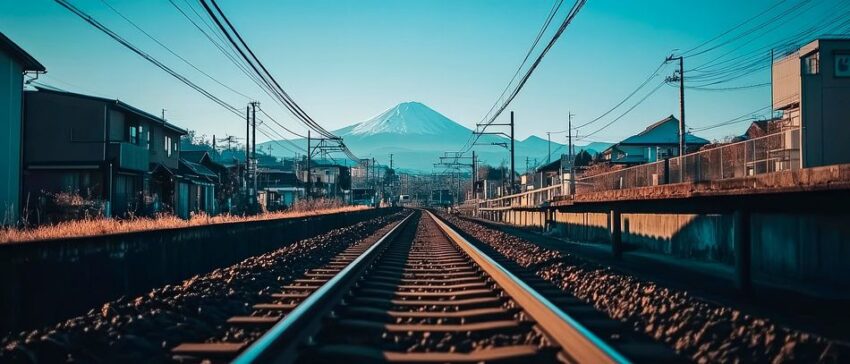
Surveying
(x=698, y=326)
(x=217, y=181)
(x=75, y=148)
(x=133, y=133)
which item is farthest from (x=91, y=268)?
(x=217, y=181)

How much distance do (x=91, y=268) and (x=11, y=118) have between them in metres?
23.3

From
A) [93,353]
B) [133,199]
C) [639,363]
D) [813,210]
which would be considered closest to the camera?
[639,363]

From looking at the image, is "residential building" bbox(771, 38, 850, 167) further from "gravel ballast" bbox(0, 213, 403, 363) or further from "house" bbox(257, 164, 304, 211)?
"house" bbox(257, 164, 304, 211)

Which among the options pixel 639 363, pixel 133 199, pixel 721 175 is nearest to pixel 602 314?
pixel 639 363

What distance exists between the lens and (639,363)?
4871 millimetres

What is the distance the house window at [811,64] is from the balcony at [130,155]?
33256 mm

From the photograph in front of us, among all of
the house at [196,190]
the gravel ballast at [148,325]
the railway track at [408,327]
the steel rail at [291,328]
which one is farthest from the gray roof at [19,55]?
the steel rail at [291,328]

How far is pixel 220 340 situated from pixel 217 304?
6.66 ft

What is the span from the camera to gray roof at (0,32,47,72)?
2537 centimetres

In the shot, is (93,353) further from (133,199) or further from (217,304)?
(133,199)

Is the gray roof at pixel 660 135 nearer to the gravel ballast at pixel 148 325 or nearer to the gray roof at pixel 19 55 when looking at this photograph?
the gray roof at pixel 19 55

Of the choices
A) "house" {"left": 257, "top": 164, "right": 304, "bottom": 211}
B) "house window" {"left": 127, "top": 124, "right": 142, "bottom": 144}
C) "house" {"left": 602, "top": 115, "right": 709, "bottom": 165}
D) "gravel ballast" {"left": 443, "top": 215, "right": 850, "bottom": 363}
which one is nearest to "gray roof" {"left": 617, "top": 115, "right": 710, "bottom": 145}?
"house" {"left": 602, "top": 115, "right": 709, "bottom": 165}

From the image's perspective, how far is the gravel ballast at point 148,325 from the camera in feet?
17.3

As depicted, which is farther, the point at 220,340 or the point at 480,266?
the point at 480,266
